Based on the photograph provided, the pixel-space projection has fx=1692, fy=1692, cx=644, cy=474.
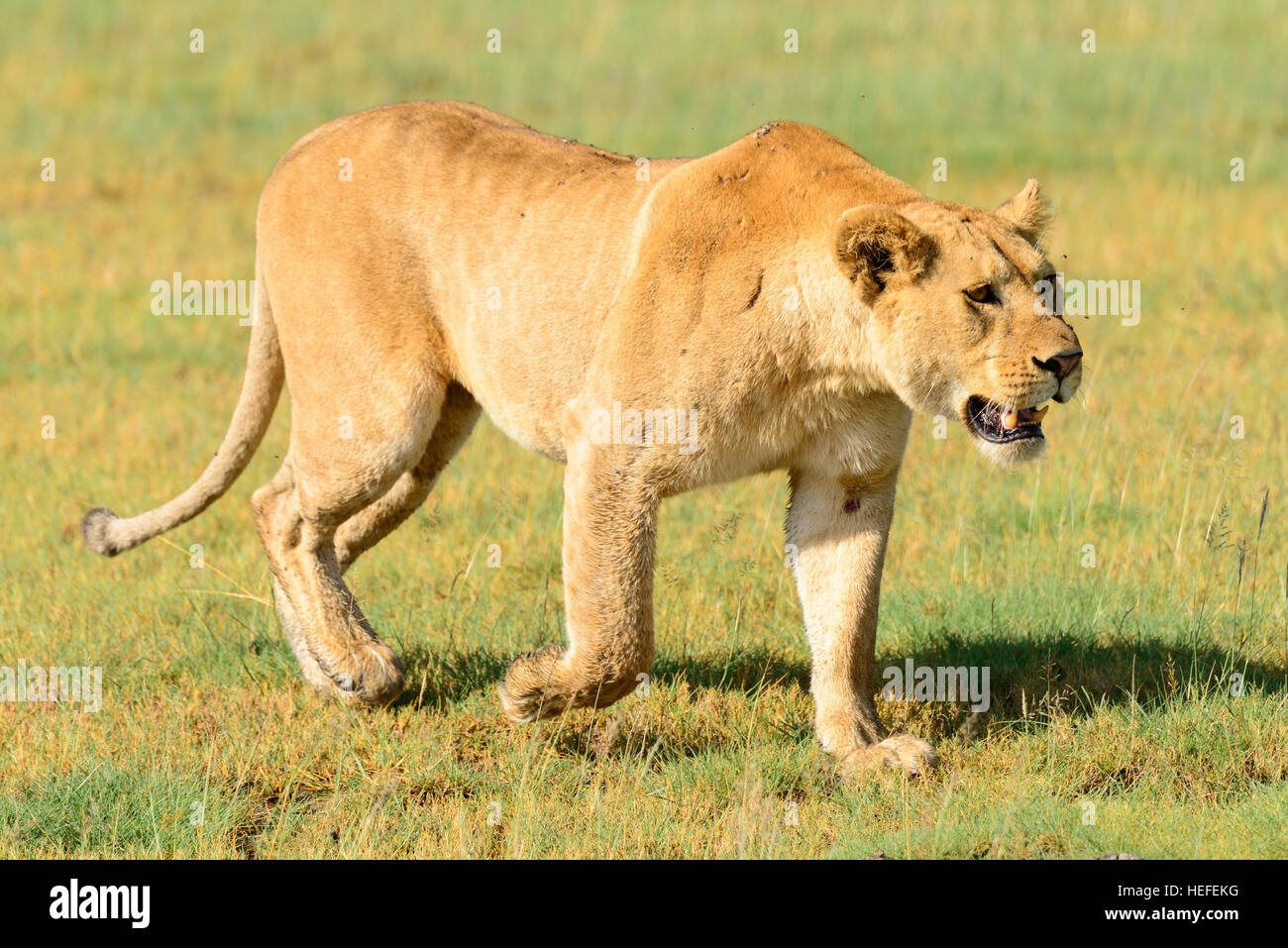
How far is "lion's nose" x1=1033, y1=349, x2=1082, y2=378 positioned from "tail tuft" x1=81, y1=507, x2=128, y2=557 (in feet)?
10.7

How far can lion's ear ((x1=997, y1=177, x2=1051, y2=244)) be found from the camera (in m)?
4.56

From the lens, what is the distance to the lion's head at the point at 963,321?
13.8 feet

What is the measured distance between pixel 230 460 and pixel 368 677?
3.86ft

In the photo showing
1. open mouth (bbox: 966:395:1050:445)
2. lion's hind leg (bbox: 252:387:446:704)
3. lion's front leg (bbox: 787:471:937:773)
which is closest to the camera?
open mouth (bbox: 966:395:1050:445)

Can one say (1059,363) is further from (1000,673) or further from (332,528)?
(332,528)

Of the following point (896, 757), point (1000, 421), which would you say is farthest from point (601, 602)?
point (1000, 421)

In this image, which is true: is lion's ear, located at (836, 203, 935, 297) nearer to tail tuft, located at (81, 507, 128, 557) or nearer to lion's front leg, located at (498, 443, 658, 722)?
lion's front leg, located at (498, 443, 658, 722)

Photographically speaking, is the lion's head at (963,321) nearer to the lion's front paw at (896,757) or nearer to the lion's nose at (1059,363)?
the lion's nose at (1059,363)

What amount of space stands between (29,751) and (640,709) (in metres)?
1.74

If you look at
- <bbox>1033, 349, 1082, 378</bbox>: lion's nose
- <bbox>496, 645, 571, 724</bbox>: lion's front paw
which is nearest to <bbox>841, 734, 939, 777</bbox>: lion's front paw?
<bbox>496, 645, 571, 724</bbox>: lion's front paw

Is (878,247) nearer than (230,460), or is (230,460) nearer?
(878,247)

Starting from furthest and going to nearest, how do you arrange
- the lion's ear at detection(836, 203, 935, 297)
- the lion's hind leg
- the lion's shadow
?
the lion's hind leg < the lion's shadow < the lion's ear at detection(836, 203, 935, 297)

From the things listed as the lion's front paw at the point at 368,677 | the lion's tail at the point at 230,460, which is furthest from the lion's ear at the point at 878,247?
the lion's tail at the point at 230,460

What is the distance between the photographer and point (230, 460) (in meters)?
5.88
